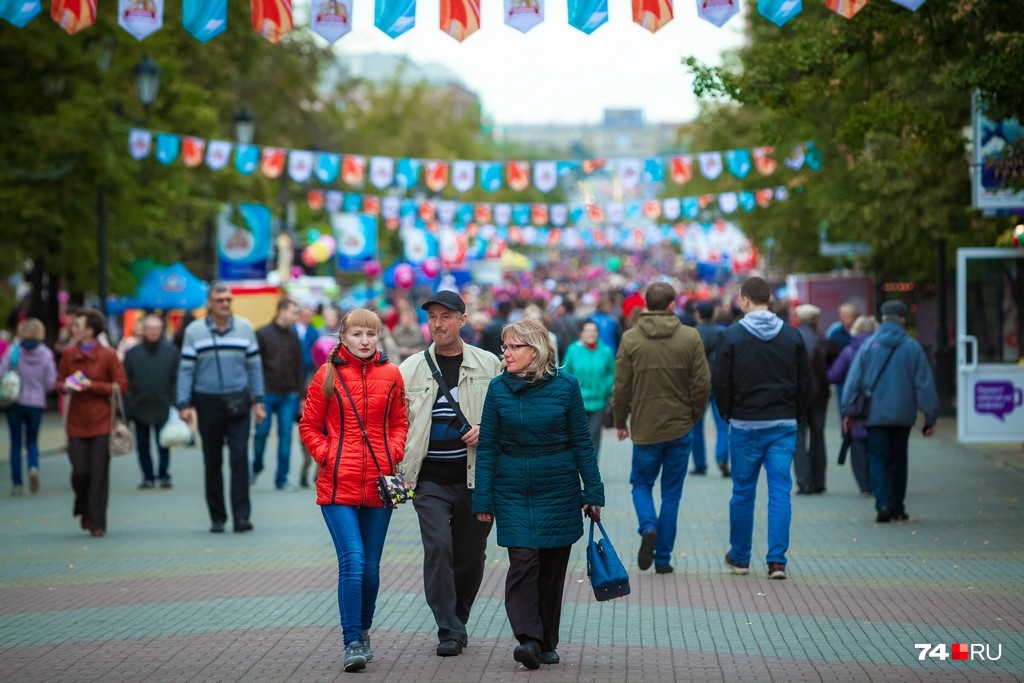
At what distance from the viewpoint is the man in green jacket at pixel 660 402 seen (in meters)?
10.4

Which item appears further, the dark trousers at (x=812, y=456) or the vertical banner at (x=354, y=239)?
the vertical banner at (x=354, y=239)

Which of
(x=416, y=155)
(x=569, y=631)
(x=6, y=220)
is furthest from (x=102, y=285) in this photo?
(x=416, y=155)

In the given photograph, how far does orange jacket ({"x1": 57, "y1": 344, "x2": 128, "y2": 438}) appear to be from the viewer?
1320 centimetres

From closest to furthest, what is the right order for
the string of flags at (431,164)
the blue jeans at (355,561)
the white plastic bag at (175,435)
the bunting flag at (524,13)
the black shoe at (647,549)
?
the blue jeans at (355,561) → the black shoe at (647,549) → the bunting flag at (524,13) → the white plastic bag at (175,435) → the string of flags at (431,164)

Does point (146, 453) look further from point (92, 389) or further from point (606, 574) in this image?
point (606, 574)

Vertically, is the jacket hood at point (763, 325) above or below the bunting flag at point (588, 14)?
below

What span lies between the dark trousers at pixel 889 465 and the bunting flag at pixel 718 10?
393 cm

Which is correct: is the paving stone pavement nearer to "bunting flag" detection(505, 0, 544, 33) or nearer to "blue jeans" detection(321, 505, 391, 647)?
"blue jeans" detection(321, 505, 391, 647)

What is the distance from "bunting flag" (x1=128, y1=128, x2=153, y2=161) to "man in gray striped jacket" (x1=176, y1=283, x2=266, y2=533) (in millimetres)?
13034

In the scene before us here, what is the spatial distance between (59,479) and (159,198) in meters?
10.8

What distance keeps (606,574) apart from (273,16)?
629 cm

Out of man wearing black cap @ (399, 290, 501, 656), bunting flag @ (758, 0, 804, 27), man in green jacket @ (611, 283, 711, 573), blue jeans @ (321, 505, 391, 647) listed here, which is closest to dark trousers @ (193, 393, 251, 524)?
man in green jacket @ (611, 283, 711, 573)

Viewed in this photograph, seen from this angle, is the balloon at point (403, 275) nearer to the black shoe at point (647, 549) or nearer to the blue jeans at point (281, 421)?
the blue jeans at point (281, 421)

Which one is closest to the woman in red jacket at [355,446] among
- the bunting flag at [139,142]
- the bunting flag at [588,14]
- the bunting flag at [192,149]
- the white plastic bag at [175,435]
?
the bunting flag at [588,14]
